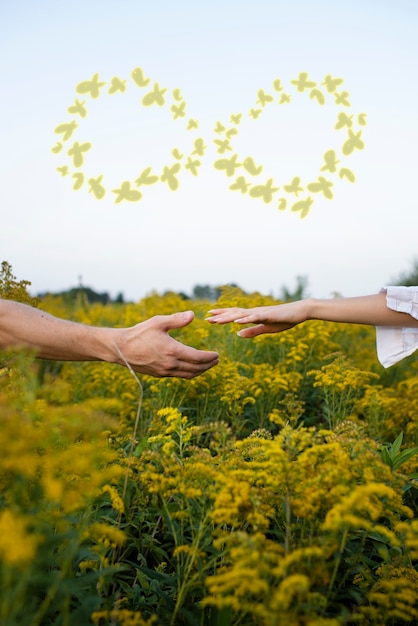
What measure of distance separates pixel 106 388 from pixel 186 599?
2.75 metres

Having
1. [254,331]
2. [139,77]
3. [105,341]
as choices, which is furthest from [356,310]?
[139,77]

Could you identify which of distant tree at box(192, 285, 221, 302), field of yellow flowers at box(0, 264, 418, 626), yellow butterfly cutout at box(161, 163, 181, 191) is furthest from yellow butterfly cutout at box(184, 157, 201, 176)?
distant tree at box(192, 285, 221, 302)

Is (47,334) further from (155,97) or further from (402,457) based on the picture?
(155,97)

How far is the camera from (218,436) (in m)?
1.81

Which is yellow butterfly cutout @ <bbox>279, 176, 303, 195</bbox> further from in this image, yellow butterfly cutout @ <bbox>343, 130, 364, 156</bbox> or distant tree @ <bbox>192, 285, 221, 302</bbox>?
distant tree @ <bbox>192, 285, 221, 302</bbox>

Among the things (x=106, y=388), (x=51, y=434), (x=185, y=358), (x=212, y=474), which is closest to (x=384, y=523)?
(x=185, y=358)

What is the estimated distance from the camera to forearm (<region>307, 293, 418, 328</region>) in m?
2.60

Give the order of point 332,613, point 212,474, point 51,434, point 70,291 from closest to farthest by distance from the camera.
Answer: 1. point 51,434
2. point 212,474
3. point 332,613
4. point 70,291

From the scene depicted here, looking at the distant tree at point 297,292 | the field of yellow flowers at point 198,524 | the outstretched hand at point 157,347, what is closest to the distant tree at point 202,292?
the distant tree at point 297,292

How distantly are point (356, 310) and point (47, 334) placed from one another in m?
1.28

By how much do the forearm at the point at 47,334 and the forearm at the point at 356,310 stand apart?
895mm

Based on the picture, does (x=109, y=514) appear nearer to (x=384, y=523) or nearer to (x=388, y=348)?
(x=384, y=523)

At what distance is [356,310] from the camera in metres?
2.61

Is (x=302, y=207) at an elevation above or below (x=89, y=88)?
below
